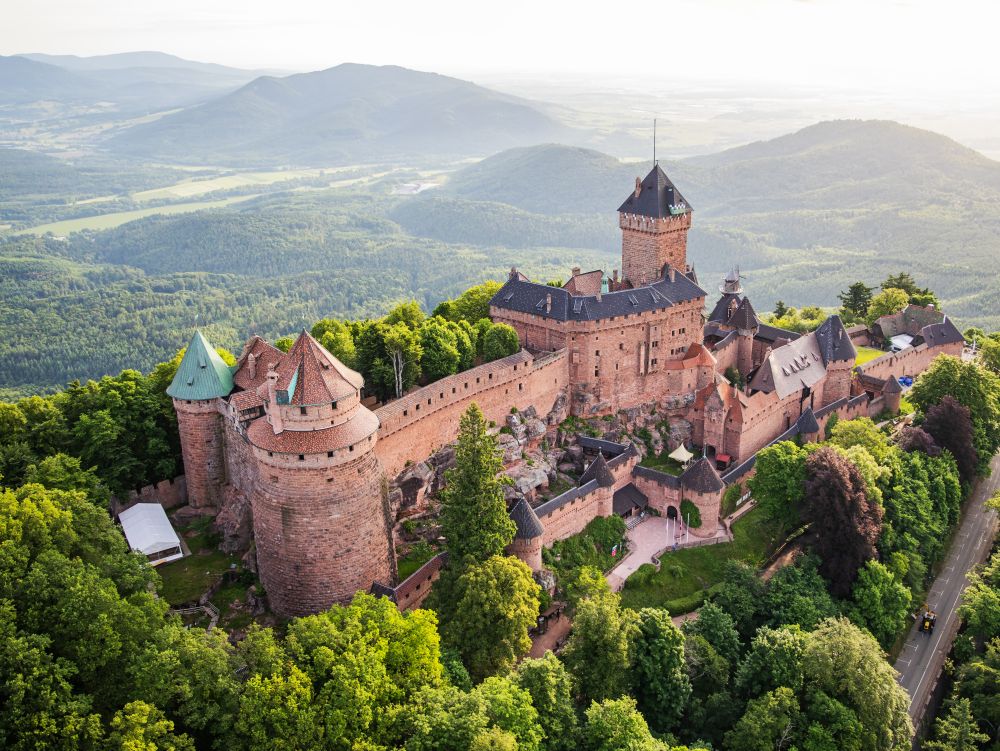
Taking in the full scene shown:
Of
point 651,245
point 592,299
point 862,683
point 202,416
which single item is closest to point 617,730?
point 862,683

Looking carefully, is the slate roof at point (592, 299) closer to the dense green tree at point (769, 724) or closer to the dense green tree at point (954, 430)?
the dense green tree at point (954, 430)

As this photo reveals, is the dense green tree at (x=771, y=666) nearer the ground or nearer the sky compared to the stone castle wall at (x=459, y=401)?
nearer the ground

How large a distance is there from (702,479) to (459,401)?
16369 millimetres

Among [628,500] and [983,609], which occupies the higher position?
[628,500]

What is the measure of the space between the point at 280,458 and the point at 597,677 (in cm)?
1845

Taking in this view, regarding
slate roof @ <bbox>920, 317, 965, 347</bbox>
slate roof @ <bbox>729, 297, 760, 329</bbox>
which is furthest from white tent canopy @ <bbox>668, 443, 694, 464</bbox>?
slate roof @ <bbox>920, 317, 965, 347</bbox>

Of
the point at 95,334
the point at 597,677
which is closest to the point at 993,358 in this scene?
the point at 597,677

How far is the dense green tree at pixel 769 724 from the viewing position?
1629 inches

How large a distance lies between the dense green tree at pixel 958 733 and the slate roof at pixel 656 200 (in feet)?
127

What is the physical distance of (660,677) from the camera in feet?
141

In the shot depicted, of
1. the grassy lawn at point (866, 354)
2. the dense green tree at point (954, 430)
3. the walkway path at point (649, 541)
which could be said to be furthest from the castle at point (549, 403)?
the dense green tree at point (954, 430)

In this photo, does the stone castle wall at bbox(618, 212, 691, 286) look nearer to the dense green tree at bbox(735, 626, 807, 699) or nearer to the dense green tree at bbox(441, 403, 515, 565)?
the dense green tree at bbox(441, 403, 515, 565)

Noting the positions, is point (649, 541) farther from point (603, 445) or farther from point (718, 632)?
point (718, 632)

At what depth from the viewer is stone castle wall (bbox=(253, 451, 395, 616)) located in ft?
136
